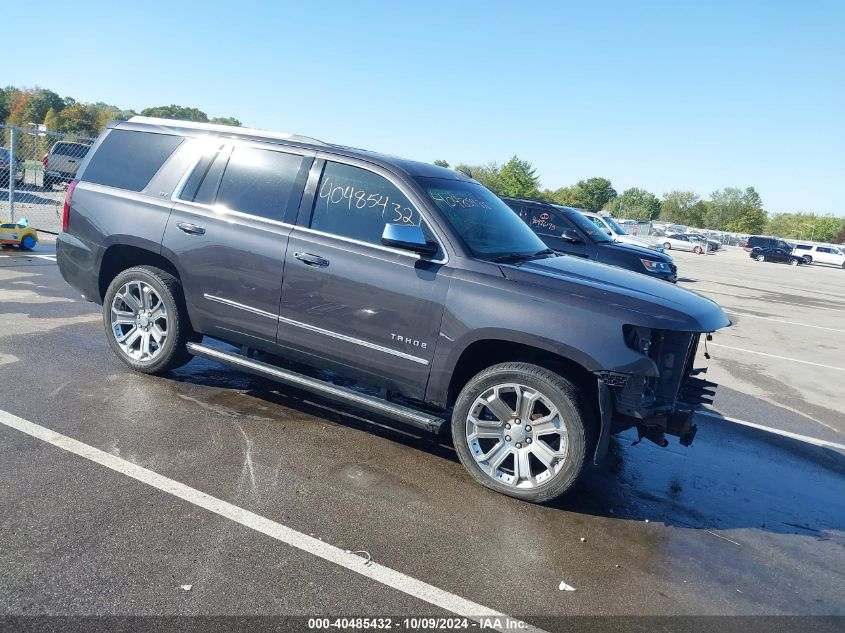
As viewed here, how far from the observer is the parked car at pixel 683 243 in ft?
149

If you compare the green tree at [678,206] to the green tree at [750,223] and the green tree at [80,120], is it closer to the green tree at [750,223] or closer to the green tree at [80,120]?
the green tree at [750,223]

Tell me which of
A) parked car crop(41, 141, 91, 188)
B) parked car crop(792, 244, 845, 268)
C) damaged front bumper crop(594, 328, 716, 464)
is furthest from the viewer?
parked car crop(792, 244, 845, 268)

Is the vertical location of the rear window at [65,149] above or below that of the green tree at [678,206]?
below

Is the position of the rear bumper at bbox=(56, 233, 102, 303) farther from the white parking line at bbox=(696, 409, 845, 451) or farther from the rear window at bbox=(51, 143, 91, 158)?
the rear window at bbox=(51, 143, 91, 158)

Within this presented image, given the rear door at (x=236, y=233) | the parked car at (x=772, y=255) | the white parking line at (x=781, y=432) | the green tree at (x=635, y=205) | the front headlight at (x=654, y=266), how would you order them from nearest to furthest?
the rear door at (x=236, y=233) → the white parking line at (x=781, y=432) → the front headlight at (x=654, y=266) → the parked car at (x=772, y=255) → the green tree at (x=635, y=205)

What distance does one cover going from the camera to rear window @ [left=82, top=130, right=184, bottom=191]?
213 inches

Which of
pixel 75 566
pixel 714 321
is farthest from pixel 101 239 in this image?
pixel 714 321

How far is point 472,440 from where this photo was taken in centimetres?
419

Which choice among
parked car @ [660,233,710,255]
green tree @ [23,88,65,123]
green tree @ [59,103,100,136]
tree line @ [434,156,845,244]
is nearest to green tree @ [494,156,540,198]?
tree line @ [434,156,845,244]

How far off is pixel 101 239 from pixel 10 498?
2626mm

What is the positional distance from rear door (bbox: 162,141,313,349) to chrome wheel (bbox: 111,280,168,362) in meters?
0.39

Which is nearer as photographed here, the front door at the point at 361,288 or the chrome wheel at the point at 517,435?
the chrome wheel at the point at 517,435

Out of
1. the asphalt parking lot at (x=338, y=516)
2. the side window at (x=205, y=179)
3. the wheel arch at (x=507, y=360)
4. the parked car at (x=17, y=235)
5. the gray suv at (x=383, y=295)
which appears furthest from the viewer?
the parked car at (x=17, y=235)

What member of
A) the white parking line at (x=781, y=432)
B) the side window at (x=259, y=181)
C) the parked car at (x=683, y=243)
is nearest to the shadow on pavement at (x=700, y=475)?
the white parking line at (x=781, y=432)
